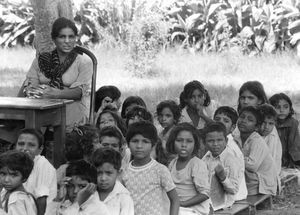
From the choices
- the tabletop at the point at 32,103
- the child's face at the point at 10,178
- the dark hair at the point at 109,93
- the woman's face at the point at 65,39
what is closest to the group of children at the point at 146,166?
the child's face at the point at 10,178

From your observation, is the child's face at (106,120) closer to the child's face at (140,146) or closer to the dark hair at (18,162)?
the child's face at (140,146)

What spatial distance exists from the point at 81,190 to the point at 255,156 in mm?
2480

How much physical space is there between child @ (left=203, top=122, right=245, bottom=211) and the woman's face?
59.3 inches

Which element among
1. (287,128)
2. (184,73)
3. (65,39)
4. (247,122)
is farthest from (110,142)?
(184,73)

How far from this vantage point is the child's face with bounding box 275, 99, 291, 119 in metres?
8.86

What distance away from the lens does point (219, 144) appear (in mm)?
6945

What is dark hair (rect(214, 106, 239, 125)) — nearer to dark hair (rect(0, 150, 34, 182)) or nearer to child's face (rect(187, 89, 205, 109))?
child's face (rect(187, 89, 205, 109))

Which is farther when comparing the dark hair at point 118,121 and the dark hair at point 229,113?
the dark hair at point 229,113

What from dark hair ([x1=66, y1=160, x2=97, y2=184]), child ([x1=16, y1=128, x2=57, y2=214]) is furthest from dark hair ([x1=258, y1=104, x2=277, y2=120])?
dark hair ([x1=66, y1=160, x2=97, y2=184])

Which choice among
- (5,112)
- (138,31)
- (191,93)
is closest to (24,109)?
(5,112)

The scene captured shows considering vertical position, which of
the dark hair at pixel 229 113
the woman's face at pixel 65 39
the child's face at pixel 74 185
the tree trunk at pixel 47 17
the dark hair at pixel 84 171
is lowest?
the child's face at pixel 74 185

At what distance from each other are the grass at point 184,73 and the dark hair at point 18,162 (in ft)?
19.4

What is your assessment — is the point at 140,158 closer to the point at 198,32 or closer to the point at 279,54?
the point at 279,54

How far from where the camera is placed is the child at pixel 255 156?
7645 mm
